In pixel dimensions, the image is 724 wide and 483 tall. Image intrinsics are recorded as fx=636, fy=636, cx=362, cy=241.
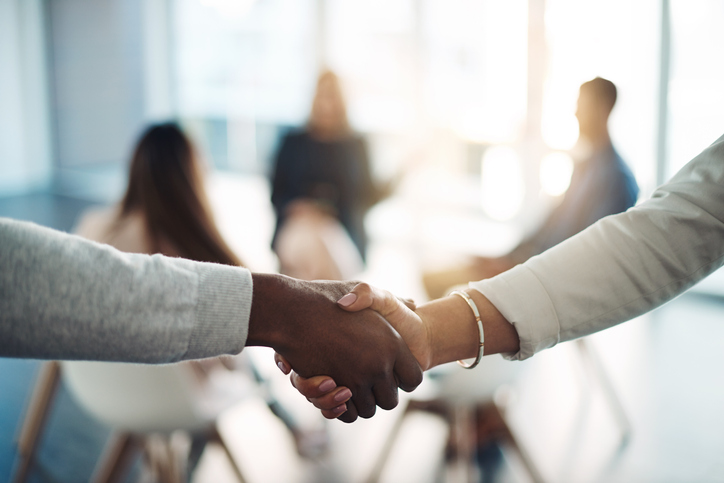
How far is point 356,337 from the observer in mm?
1302

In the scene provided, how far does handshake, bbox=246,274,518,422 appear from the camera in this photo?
3.95 ft

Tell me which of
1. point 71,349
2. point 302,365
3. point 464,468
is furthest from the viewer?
point 464,468

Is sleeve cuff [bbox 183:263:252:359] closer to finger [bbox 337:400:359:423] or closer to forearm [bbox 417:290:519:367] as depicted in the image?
finger [bbox 337:400:359:423]

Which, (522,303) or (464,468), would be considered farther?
(464,468)

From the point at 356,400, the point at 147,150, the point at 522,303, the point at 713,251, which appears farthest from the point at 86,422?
the point at 713,251

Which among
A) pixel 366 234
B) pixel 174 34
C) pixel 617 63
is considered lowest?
pixel 366 234

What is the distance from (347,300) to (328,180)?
251cm

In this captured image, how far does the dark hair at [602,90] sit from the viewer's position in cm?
197

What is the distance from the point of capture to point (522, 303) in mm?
1321

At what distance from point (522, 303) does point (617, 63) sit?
3186 mm

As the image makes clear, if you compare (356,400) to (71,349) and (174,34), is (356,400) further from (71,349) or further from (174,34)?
(174,34)

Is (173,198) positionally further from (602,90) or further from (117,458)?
(602,90)

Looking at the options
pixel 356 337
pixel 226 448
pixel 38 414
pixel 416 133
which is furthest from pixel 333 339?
pixel 416 133

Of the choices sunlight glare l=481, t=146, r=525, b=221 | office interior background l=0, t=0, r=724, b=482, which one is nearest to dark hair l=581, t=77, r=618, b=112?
office interior background l=0, t=0, r=724, b=482
